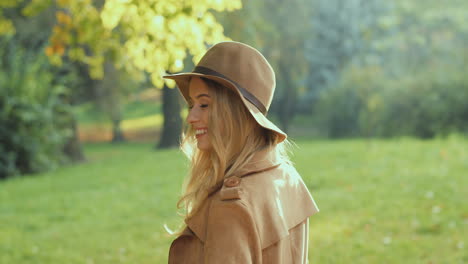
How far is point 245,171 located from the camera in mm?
2117

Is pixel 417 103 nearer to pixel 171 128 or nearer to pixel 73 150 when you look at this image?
pixel 171 128

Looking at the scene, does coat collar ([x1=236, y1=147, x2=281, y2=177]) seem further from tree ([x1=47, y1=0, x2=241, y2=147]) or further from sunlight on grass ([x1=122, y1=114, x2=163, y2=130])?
sunlight on grass ([x1=122, y1=114, x2=163, y2=130])

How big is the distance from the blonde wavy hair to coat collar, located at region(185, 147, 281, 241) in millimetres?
16

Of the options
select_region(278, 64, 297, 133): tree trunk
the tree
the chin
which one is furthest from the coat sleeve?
select_region(278, 64, 297, 133): tree trunk

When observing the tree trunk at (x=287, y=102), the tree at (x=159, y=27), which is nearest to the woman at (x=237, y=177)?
the tree at (x=159, y=27)

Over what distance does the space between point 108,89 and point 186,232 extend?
20074mm

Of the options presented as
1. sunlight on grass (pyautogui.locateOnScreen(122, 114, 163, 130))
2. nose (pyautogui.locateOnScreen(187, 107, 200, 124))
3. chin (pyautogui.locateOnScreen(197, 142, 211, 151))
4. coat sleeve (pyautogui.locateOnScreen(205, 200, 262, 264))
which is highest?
nose (pyautogui.locateOnScreen(187, 107, 200, 124))

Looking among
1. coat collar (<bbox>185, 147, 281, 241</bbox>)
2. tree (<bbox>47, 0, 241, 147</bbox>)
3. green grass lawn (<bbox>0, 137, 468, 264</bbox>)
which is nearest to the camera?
coat collar (<bbox>185, 147, 281, 241</bbox>)

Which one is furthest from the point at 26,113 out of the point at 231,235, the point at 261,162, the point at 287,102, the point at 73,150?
the point at 287,102

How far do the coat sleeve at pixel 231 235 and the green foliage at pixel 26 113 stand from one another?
1273 centimetres

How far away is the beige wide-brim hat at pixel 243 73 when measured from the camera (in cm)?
215

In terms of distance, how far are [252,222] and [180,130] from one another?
1557 cm

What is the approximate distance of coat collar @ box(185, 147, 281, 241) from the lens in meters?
2.10

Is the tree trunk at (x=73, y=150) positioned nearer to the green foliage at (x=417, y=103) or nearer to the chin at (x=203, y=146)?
the green foliage at (x=417, y=103)
